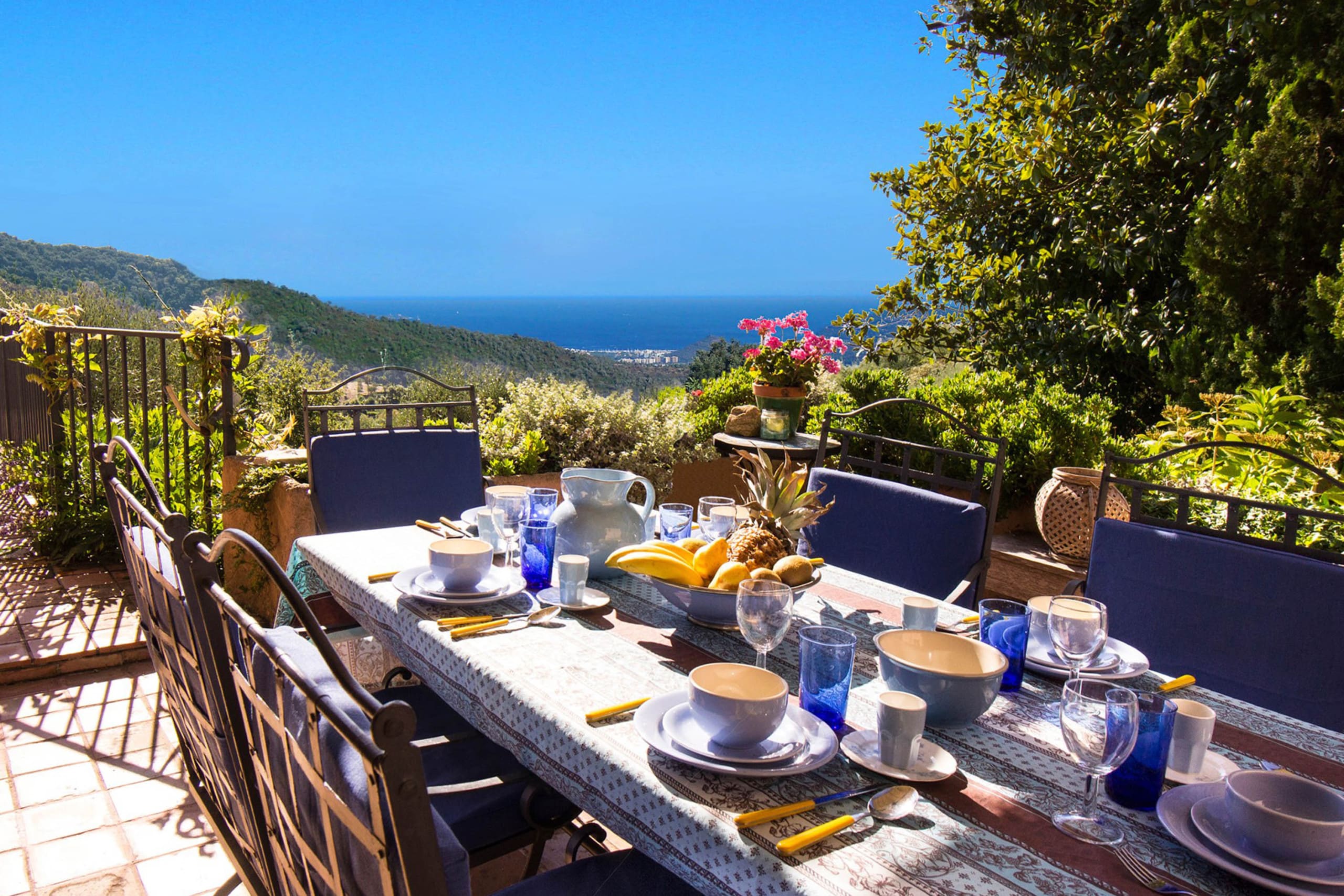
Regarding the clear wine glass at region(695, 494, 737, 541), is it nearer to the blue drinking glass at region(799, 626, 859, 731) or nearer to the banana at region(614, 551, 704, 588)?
the banana at region(614, 551, 704, 588)

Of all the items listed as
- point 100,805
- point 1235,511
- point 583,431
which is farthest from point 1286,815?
point 583,431

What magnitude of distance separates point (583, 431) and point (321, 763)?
3.45 meters

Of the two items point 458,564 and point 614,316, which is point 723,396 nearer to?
point 458,564

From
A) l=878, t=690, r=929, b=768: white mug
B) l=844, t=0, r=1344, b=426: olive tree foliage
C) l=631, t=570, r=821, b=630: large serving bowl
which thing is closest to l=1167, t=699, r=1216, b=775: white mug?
l=878, t=690, r=929, b=768: white mug

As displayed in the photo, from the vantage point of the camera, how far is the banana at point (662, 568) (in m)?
1.48

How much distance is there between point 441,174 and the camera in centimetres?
13000

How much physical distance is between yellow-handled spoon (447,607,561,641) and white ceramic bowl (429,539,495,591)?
0.16 m

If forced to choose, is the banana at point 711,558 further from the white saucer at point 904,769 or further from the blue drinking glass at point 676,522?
the white saucer at point 904,769

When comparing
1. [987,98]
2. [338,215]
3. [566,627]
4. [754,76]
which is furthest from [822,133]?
[338,215]

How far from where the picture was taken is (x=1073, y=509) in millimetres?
3459

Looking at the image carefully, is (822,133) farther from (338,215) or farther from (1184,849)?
(338,215)

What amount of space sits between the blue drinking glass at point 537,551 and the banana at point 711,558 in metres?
0.33

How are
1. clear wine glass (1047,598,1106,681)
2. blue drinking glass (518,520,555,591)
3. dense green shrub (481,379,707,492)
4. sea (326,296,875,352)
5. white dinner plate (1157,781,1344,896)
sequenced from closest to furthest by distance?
white dinner plate (1157,781,1344,896)
clear wine glass (1047,598,1106,681)
blue drinking glass (518,520,555,591)
dense green shrub (481,379,707,492)
sea (326,296,875,352)

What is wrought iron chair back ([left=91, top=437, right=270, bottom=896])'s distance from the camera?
0.99 meters
